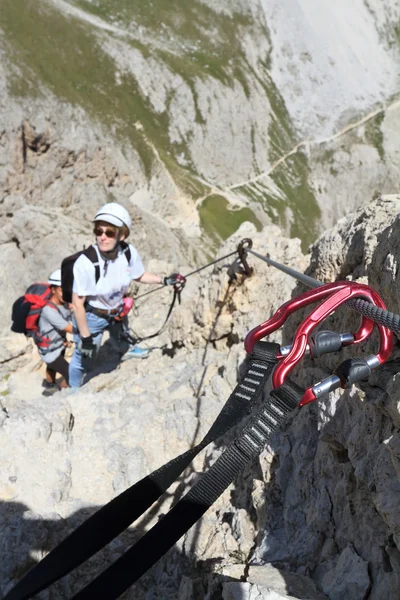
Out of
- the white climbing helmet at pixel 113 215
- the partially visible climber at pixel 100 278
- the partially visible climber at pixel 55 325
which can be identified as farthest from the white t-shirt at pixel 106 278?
the partially visible climber at pixel 55 325

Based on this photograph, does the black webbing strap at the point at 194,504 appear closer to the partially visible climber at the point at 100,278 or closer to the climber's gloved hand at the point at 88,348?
the partially visible climber at the point at 100,278

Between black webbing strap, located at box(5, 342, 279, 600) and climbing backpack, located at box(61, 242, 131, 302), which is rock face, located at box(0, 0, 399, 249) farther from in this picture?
black webbing strap, located at box(5, 342, 279, 600)

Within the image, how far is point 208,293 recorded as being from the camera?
10.4m

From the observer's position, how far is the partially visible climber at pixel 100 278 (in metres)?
7.80

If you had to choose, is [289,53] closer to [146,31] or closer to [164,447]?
[146,31]

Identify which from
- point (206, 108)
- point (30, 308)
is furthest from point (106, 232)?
point (206, 108)

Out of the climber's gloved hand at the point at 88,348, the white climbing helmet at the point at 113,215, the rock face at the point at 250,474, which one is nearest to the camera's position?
the rock face at the point at 250,474

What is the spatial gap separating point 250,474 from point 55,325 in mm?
6120

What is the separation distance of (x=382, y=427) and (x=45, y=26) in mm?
72020

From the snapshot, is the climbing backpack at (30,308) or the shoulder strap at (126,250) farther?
the climbing backpack at (30,308)

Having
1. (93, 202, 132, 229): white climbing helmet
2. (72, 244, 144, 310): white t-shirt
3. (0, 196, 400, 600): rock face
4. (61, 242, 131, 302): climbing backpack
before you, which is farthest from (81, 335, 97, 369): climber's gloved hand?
(93, 202, 132, 229): white climbing helmet

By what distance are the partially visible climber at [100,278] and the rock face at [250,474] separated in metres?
1.39

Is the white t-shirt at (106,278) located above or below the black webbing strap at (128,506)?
above

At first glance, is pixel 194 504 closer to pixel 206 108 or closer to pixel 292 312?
pixel 292 312
